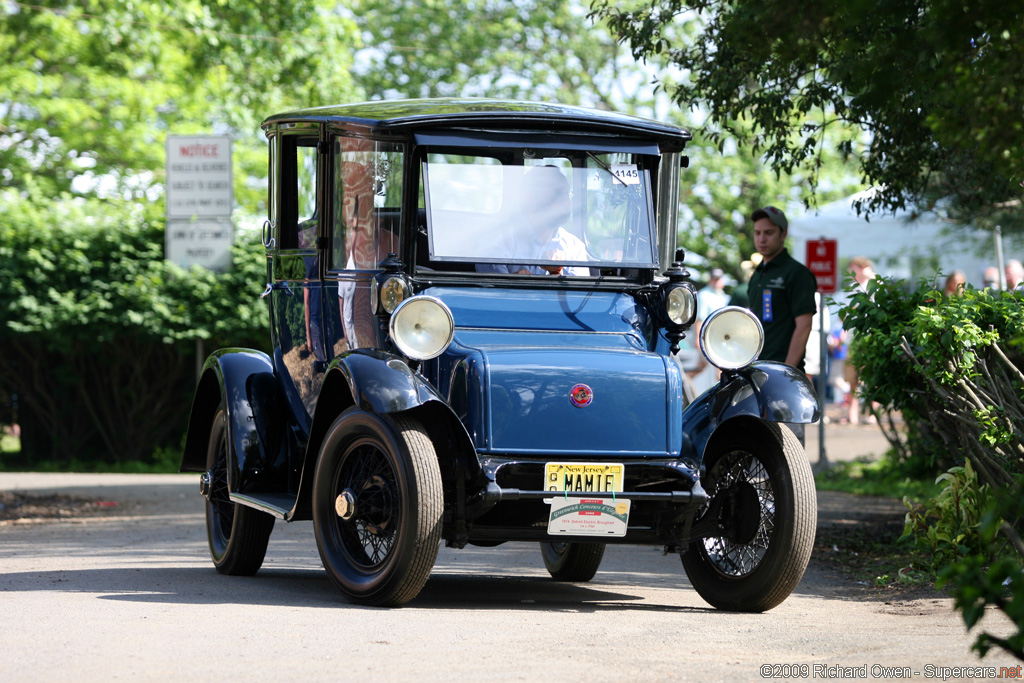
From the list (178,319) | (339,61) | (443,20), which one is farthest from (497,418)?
(443,20)

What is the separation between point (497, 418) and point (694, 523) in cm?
124

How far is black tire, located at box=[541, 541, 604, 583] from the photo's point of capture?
779cm

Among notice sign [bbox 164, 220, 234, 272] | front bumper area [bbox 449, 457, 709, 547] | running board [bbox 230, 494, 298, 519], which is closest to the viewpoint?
front bumper area [bbox 449, 457, 709, 547]

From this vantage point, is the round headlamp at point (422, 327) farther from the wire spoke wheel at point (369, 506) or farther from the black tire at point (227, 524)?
the black tire at point (227, 524)

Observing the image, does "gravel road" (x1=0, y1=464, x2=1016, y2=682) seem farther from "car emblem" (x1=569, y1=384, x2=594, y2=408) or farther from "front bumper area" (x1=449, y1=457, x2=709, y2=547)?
"car emblem" (x1=569, y1=384, x2=594, y2=408)

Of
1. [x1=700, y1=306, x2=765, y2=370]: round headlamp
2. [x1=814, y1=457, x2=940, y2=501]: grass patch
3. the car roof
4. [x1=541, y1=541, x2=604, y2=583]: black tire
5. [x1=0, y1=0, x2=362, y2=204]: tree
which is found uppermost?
[x1=0, y1=0, x2=362, y2=204]: tree

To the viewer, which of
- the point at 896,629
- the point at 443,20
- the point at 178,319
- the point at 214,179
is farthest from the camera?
the point at 443,20

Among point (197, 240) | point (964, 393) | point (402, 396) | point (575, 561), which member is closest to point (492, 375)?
point (402, 396)

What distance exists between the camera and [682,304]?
23.4 ft

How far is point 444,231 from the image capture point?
705 centimetres

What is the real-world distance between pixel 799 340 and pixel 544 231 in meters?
2.87

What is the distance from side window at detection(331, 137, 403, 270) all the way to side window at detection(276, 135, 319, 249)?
0.88 feet

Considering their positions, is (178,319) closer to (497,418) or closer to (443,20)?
(497,418)

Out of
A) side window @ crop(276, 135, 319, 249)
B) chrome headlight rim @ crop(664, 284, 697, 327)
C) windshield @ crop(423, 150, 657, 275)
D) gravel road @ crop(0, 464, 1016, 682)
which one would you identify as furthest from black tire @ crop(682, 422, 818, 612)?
side window @ crop(276, 135, 319, 249)
